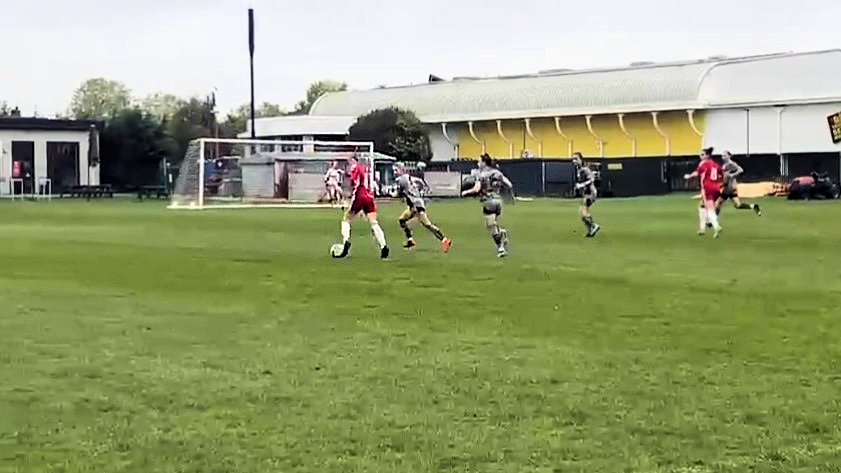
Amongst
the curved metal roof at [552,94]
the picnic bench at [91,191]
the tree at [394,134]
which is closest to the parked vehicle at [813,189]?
the curved metal roof at [552,94]

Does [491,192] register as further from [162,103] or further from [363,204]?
[162,103]

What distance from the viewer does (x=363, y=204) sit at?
24.1 meters

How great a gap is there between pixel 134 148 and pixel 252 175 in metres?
27.7

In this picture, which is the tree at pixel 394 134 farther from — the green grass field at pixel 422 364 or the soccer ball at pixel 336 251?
the green grass field at pixel 422 364

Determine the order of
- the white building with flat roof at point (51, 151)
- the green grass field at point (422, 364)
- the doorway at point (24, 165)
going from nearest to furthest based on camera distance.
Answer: the green grass field at point (422, 364)
the doorway at point (24, 165)
the white building with flat roof at point (51, 151)

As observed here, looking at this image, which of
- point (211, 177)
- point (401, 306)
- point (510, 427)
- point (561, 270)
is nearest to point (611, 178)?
point (211, 177)

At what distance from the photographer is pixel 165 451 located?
8320 millimetres

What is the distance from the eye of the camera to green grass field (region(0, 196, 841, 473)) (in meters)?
8.32

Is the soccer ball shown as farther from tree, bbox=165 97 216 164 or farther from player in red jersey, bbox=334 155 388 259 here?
tree, bbox=165 97 216 164

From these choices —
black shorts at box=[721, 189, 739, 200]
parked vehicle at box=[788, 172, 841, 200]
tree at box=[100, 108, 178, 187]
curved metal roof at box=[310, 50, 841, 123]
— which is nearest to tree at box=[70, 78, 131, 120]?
curved metal roof at box=[310, 50, 841, 123]

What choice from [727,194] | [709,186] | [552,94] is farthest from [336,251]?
[552,94]

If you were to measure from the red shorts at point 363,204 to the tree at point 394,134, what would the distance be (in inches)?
2478

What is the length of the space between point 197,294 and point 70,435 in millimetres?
8934

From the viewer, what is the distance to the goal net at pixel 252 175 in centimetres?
5916
